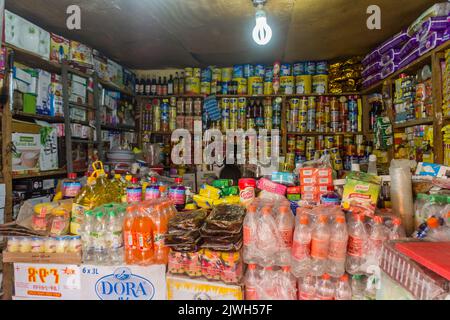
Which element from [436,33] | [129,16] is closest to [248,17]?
[129,16]

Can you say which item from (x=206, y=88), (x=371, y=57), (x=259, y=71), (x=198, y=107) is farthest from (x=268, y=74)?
(x=371, y=57)

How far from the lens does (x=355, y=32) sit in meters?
3.43

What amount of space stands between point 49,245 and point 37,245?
74 millimetres

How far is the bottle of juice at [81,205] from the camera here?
177cm

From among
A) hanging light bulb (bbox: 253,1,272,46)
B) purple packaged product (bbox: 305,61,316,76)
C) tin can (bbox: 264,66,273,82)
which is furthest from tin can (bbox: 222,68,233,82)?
hanging light bulb (bbox: 253,1,272,46)

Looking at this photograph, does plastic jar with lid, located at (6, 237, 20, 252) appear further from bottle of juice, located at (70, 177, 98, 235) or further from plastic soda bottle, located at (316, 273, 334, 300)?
plastic soda bottle, located at (316, 273, 334, 300)

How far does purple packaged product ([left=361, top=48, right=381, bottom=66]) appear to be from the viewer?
372 centimetres

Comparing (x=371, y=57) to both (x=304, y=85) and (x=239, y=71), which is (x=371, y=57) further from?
(x=239, y=71)

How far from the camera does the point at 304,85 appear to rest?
4.46 m

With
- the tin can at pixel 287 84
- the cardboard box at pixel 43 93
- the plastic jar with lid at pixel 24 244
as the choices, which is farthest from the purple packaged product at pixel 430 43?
the cardboard box at pixel 43 93

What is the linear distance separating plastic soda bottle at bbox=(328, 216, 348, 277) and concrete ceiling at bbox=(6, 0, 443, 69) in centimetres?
216

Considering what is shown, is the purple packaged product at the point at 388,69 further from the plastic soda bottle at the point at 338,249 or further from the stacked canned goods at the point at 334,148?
the plastic soda bottle at the point at 338,249

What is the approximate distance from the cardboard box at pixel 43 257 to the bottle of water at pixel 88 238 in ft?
0.14
